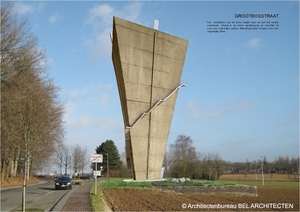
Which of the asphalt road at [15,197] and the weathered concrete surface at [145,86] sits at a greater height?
the weathered concrete surface at [145,86]

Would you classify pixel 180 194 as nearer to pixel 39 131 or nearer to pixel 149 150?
pixel 149 150

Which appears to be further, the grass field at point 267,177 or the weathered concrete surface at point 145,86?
the grass field at point 267,177

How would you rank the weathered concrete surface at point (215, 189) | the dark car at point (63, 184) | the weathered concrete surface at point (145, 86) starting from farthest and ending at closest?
the dark car at point (63, 184) → the weathered concrete surface at point (215, 189) → the weathered concrete surface at point (145, 86)

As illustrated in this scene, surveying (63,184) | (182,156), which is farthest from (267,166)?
(63,184)

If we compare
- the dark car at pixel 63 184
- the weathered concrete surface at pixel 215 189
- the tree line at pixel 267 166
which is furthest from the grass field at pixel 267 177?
the weathered concrete surface at pixel 215 189

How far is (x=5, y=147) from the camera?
3331cm

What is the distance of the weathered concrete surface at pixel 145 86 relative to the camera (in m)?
19.8

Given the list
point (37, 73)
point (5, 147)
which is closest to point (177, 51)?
point (37, 73)

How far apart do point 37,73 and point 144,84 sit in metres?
13.0

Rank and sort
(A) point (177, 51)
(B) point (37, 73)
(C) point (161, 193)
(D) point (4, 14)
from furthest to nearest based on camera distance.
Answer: (B) point (37, 73) → (D) point (4, 14) → (A) point (177, 51) → (C) point (161, 193)

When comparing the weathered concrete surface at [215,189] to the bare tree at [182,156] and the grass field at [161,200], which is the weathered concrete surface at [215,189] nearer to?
the grass field at [161,200]

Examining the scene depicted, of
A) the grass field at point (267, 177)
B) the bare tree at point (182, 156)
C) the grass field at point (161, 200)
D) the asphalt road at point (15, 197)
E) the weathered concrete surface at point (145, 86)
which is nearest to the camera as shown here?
the grass field at point (161, 200)

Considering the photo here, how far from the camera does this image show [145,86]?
20547 millimetres

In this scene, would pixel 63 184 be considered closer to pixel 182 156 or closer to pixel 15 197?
pixel 15 197
